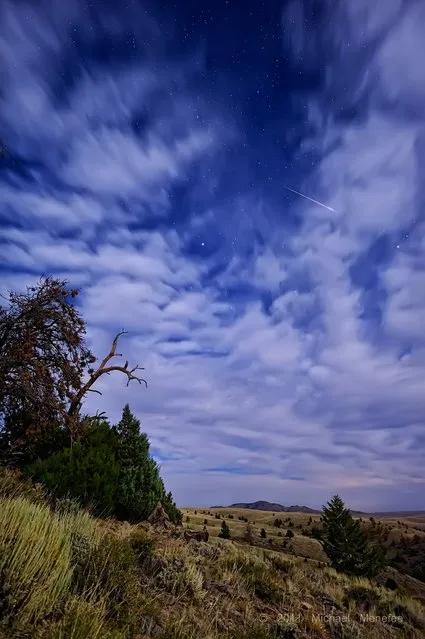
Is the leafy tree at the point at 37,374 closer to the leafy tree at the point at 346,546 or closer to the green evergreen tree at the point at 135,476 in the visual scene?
the green evergreen tree at the point at 135,476

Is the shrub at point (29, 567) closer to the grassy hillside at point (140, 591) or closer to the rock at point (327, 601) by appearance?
the grassy hillside at point (140, 591)

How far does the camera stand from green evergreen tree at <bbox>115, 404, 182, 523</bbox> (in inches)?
460

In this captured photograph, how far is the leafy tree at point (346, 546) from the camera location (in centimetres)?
2989

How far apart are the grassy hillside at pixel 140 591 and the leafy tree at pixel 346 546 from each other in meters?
21.0

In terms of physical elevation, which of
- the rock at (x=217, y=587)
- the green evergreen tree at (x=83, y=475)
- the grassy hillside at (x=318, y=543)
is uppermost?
the green evergreen tree at (x=83, y=475)

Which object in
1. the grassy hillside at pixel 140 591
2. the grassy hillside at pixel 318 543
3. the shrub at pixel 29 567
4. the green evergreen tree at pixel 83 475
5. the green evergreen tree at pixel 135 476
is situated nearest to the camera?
the shrub at pixel 29 567

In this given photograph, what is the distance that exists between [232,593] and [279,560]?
607 cm

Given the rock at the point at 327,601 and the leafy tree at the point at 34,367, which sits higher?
the leafy tree at the point at 34,367

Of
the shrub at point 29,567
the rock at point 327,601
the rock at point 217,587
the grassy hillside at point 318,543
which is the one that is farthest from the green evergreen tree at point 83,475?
the grassy hillside at point 318,543

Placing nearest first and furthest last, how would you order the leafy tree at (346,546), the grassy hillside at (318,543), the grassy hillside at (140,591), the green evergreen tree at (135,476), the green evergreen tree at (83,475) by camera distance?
1. the grassy hillside at (140,591)
2. the green evergreen tree at (83,475)
3. the green evergreen tree at (135,476)
4. the leafy tree at (346,546)
5. the grassy hillside at (318,543)

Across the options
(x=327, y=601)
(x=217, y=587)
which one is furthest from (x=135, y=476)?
(x=327, y=601)

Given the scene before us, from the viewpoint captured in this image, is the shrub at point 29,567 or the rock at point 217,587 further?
the rock at point 217,587

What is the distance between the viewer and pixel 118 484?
1155 centimetres

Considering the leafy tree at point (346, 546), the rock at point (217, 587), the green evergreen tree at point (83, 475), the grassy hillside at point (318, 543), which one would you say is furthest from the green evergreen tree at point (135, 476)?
the leafy tree at point (346, 546)
